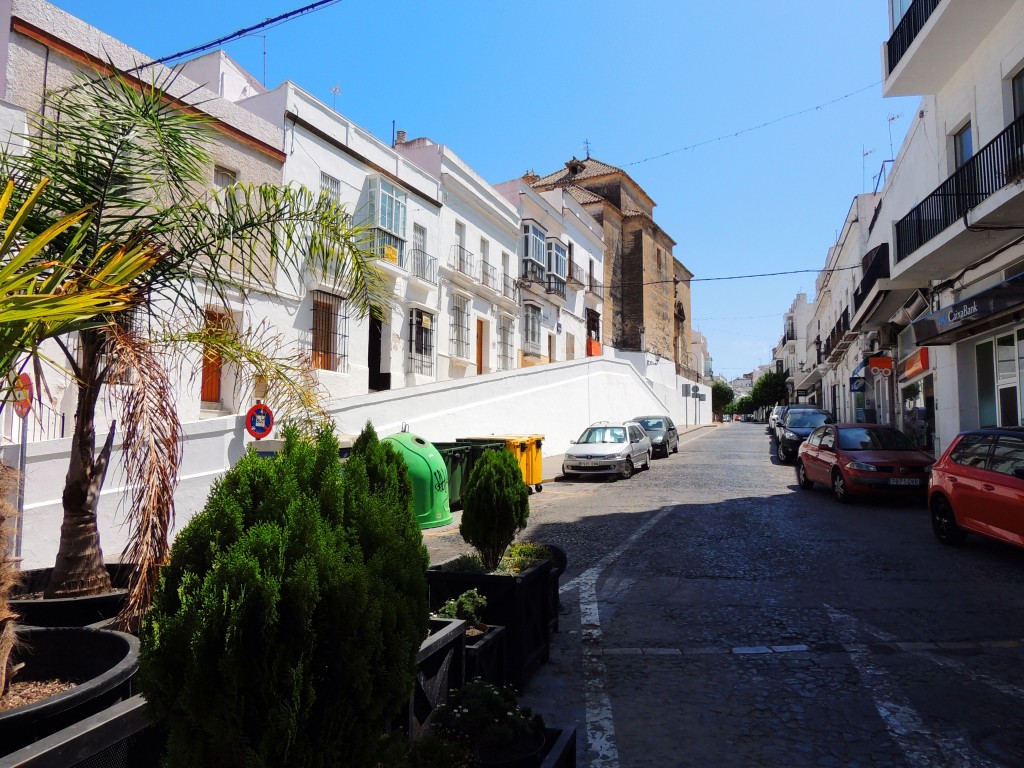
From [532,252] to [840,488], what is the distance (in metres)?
→ 20.2

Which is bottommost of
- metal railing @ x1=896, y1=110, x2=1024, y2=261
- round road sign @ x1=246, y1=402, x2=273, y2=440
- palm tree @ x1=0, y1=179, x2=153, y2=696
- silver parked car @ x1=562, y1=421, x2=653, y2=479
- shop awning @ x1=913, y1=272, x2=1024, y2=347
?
silver parked car @ x1=562, y1=421, x2=653, y2=479

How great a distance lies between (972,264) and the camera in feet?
48.3

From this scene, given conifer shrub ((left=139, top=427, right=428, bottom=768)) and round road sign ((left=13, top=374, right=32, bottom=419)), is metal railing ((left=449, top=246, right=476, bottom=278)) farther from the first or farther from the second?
conifer shrub ((left=139, top=427, right=428, bottom=768))

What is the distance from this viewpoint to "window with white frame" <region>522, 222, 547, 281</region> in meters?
30.6

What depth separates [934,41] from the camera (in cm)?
1362

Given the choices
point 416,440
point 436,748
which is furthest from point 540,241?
point 436,748

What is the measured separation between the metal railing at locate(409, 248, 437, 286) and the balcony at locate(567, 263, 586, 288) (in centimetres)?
1336

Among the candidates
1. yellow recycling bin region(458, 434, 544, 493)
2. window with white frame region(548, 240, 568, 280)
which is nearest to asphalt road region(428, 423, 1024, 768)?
yellow recycling bin region(458, 434, 544, 493)

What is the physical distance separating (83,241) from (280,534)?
2949 millimetres

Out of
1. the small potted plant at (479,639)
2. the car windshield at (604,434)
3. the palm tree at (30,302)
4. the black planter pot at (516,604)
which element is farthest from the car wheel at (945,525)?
the car windshield at (604,434)

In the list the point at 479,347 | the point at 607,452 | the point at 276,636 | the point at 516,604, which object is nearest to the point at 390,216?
the point at 479,347

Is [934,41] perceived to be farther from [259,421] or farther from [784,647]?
[259,421]

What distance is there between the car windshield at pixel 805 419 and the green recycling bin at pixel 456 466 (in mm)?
12823

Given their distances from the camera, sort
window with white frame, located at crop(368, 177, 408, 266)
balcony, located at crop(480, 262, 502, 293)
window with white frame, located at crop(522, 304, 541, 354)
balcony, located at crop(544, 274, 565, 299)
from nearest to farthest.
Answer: window with white frame, located at crop(368, 177, 408, 266)
balcony, located at crop(480, 262, 502, 293)
window with white frame, located at crop(522, 304, 541, 354)
balcony, located at crop(544, 274, 565, 299)
